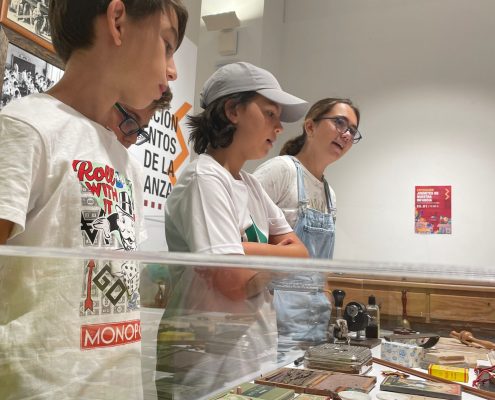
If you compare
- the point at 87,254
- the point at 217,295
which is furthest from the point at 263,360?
the point at 87,254

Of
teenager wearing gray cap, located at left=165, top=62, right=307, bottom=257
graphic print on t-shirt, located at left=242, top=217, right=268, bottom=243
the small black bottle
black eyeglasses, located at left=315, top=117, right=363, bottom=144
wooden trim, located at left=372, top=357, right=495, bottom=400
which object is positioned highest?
black eyeglasses, located at left=315, top=117, right=363, bottom=144

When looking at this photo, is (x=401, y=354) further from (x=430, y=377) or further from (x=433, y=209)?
(x=433, y=209)

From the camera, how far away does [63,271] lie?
19.8 inches

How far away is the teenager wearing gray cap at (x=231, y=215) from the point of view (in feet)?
1.67

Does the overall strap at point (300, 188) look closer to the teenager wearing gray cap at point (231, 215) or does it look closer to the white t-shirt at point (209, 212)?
the teenager wearing gray cap at point (231, 215)

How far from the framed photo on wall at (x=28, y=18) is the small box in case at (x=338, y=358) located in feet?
3.21

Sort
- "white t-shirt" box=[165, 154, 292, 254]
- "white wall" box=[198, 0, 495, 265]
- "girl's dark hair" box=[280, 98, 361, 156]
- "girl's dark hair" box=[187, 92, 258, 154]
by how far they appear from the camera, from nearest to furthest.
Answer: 1. "white t-shirt" box=[165, 154, 292, 254]
2. "girl's dark hair" box=[187, 92, 258, 154]
3. "girl's dark hair" box=[280, 98, 361, 156]
4. "white wall" box=[198, 0, 495, 265]

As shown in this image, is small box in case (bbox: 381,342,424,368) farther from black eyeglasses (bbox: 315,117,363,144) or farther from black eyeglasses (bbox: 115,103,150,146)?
black eyeglasses (bbox: 315,117,363,144)

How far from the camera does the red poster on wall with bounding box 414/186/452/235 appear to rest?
303 centimetres

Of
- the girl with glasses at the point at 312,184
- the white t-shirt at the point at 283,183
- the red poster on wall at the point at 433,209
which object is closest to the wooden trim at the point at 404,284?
the girl with glasses at the point at 312,184

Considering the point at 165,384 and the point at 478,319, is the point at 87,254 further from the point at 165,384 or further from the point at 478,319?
the point at 478,319

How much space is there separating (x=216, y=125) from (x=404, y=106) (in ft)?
7.95

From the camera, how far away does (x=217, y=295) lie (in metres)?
0.50

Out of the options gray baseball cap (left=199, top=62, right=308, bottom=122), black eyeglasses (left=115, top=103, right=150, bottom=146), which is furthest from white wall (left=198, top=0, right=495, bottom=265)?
black eyeglasses (left=115, top=103, right=150, bottom=146)
